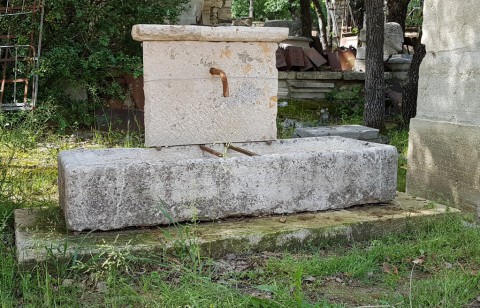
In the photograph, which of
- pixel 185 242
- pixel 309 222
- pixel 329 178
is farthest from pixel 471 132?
pixel 185 242

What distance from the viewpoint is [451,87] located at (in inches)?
178

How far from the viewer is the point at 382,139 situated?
7.45 metres

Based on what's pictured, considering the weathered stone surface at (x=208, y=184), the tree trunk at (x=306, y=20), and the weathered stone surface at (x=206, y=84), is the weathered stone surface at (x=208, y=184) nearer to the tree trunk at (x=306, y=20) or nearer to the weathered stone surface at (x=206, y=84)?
the weathered stone surface at (x=206, y=84)

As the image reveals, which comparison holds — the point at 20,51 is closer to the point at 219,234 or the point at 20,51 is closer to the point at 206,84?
the point at 206,84

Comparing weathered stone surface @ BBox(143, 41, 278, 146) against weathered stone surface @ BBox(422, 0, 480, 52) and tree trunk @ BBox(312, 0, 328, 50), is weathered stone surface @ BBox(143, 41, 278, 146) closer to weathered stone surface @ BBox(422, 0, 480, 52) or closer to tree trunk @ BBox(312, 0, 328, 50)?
weathered stone surface @ BBox(422, 0, 480, 52)

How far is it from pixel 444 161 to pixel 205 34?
80.2 inches

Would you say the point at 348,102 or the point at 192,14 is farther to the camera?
the point at 192,14

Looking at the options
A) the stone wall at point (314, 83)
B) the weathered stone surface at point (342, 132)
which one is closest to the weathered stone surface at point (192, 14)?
the stone wall at point (314, 83)

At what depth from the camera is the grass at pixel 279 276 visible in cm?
273

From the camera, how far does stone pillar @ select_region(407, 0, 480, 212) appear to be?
430 cm

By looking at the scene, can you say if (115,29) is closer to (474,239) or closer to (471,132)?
(471,132)

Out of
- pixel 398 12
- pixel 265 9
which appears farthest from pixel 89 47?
pixel 265 9

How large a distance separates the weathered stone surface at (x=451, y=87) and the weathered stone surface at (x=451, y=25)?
0.06 m

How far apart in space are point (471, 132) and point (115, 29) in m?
5.82
